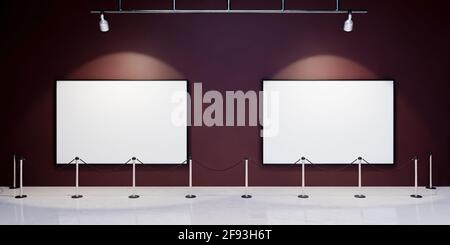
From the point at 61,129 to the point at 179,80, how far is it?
258 centimetres

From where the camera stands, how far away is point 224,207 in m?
6.87

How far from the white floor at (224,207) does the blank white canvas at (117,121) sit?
77 centimetres

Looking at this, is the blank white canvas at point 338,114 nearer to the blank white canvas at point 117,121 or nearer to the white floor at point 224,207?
the white floor at point 224,207

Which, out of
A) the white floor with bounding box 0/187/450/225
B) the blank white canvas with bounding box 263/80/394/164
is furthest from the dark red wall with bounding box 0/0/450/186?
the white floor with bounding box 0/187/450/225

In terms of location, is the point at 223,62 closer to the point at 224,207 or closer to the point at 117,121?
the point at 117,121

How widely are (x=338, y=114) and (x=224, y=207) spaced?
10.5 ft

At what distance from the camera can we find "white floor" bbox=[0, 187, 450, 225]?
239 inches

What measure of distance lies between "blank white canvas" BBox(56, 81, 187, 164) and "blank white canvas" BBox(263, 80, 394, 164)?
6.57ft

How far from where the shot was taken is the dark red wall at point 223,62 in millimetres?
8461

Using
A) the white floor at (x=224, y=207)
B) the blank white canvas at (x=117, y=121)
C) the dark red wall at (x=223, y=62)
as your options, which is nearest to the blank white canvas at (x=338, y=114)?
the dark red wall at (x=223, y=62)

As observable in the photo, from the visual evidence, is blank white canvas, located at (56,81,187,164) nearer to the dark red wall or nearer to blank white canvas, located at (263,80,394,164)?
the dark red wall

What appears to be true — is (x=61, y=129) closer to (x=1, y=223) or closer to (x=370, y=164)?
(x=1, y=223)

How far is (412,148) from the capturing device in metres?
8.51

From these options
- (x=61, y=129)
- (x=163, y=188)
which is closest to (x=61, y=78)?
(x=61, y=129)
